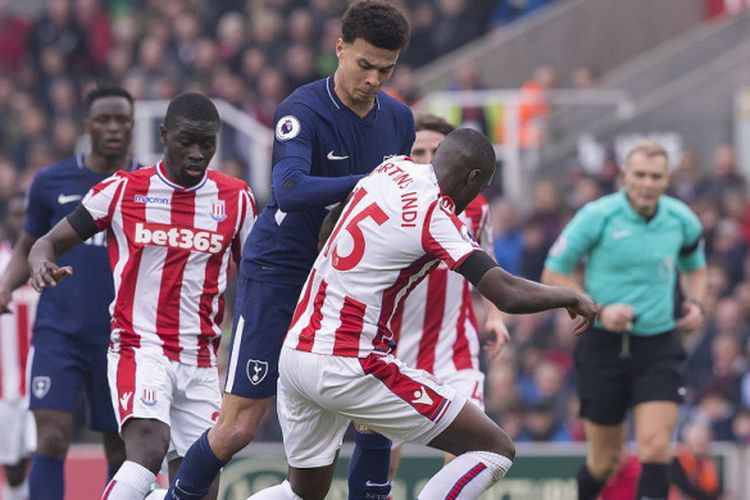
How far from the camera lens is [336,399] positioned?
7188mm

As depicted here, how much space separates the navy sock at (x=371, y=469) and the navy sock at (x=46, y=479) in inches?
71.9

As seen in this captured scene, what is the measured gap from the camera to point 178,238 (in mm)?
8305

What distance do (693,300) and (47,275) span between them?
14.4 ft

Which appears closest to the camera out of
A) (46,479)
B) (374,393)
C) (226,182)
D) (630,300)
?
(374,393)

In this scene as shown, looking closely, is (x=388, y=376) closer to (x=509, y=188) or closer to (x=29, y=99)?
(x=509, y=188)

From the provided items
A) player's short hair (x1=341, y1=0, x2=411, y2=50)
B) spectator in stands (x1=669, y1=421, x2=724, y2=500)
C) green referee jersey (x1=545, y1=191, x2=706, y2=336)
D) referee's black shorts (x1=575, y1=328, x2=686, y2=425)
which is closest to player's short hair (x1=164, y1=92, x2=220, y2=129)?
player's short hair (x1=341, y1=0, x2=411, y2=50)

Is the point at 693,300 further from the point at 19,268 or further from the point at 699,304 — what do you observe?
the point at 19,268

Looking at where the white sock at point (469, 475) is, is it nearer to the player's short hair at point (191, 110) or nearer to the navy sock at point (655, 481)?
the player's short hair at point (191, 110)

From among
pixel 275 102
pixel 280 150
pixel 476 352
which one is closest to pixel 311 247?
pixel 280 150

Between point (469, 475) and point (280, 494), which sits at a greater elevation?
point (469, 475)

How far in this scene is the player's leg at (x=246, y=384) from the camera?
776cm

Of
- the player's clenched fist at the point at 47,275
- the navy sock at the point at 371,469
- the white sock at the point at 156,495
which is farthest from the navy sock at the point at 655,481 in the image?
the player's clenched fist at the point at 47,275

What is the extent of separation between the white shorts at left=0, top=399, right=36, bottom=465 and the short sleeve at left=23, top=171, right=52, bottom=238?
2372 mm

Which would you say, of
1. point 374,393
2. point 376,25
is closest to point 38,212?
point 376,25
